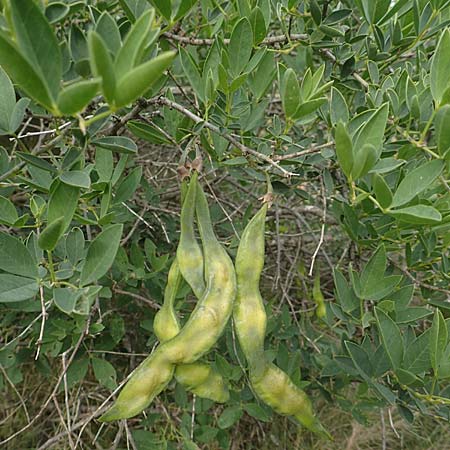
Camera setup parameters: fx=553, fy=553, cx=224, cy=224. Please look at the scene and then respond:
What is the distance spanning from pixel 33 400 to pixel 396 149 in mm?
1666

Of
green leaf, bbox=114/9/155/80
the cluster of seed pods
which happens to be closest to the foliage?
green leaf, bbox=114/9/155/80

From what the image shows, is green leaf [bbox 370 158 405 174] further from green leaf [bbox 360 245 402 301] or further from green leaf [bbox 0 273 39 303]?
green leaf [bbox 0 273 39 303]

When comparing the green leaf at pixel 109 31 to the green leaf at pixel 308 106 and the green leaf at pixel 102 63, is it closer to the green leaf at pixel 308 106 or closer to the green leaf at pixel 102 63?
the green leaf at pixel 102 63

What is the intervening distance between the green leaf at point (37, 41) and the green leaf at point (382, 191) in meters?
0.46

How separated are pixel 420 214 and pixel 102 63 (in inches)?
19.7

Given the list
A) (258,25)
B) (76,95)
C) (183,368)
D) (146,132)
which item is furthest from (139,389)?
(258,25)

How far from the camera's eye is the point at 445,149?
809mm

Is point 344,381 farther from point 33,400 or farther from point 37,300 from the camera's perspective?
point 33,400

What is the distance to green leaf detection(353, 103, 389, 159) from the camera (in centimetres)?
78

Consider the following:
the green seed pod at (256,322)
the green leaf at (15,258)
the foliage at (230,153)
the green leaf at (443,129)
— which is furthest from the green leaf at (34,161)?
the green leaf at (443,129)

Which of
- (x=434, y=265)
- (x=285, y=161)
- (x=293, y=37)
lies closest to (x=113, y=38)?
(x=285, y=161)

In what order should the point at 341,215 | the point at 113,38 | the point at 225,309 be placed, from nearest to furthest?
1. the point at 113,38
2. the point at 225,309
3. the point at 341,215

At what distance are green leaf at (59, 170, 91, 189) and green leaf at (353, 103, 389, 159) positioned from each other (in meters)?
0.38

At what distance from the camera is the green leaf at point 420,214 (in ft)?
2.45
